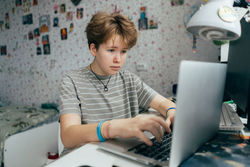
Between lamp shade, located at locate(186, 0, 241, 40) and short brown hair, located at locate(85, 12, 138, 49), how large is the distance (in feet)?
1.33

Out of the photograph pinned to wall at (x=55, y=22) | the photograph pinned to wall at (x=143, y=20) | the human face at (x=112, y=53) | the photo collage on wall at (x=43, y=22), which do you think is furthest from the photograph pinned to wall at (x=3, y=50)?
the human face at (x=112, y=53)

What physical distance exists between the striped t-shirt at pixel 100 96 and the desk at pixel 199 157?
288 mm

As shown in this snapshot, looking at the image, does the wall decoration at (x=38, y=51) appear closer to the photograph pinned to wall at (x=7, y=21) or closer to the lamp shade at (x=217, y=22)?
the photograph pinned to wall at (x=7, y=21)

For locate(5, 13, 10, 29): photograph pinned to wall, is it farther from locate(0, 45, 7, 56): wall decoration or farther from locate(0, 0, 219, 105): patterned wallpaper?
locate(0, 45, 7, 56): wall decoration

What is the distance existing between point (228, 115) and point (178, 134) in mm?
510

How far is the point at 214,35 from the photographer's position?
0.54 metres

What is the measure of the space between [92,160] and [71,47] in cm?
209

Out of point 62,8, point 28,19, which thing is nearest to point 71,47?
point 62,8

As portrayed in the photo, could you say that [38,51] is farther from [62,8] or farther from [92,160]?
[92,160]

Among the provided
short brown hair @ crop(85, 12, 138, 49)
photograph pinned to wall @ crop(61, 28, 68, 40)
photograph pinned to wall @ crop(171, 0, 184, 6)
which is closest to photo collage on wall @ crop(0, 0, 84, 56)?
photograph pinned to wall @ crop(61, 28, 68, 40)

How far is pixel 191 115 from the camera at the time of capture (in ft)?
1.40

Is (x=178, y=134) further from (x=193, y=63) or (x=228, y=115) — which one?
(x=228, y=115)

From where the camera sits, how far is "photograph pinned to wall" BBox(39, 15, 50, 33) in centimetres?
250

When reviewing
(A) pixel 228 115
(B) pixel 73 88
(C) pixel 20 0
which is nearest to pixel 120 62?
(B) pixel 73 88
